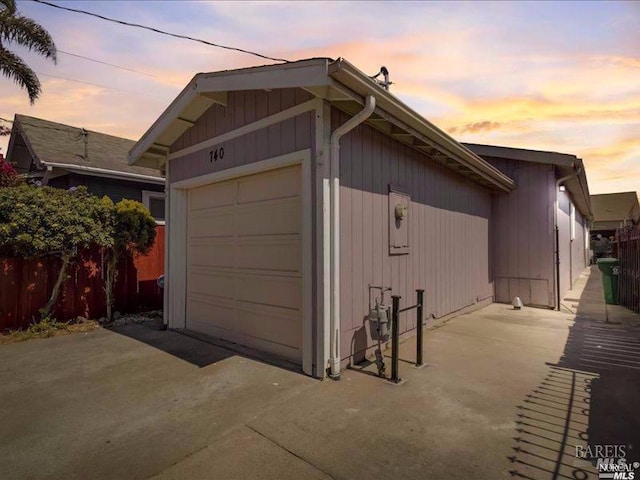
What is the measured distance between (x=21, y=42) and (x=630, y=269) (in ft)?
57.1

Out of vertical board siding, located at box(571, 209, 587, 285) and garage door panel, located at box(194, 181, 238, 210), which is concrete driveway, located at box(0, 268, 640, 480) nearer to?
garage door panel, located at box(194, 181, 238, 210)

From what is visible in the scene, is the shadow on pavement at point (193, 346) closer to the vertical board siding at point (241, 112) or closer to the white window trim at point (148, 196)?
the vertical board siding at point (241, 112)

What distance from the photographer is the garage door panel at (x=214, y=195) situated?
17.0 ft

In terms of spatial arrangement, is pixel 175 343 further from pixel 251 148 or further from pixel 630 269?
pixel 630 269

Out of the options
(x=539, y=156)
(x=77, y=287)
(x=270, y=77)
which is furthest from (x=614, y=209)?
(x=77, y=287)

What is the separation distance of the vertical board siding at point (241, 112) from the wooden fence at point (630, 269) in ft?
23.6

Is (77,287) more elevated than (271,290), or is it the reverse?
(271,290)

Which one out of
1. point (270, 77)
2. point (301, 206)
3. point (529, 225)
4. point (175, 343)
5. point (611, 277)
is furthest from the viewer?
point (611, 277)

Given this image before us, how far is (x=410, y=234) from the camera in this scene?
5.41 m

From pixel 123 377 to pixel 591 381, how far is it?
4.82 m

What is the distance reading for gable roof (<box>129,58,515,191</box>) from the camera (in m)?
3.34

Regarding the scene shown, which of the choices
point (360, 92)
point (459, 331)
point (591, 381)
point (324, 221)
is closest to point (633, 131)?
point (459, 331)

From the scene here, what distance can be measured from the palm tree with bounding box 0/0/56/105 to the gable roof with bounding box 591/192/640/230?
4084 centimetres

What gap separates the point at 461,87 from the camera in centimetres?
664
